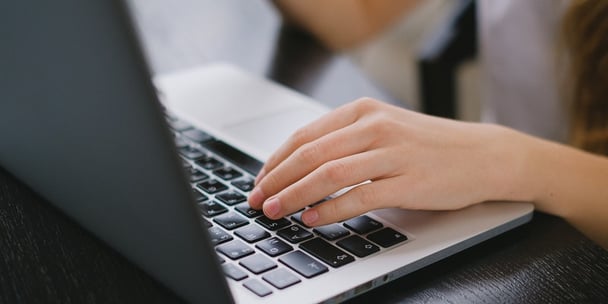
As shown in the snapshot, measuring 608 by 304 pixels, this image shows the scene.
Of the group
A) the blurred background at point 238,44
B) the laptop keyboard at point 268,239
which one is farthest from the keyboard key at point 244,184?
the blurred background at point 238,44

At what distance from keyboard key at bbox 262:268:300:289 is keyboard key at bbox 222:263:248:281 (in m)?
0.01

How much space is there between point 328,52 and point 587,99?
0.29 metres

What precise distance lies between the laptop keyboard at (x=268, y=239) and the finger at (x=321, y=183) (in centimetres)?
1

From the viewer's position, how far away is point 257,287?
1.47ft

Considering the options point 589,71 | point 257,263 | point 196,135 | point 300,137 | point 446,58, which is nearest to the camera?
point 257,263

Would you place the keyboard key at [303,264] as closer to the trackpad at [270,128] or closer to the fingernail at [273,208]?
the fingernail at [273,208]

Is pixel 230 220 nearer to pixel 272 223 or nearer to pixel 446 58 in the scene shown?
pixel 272 223

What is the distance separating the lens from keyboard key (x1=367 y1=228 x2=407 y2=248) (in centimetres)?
A: 50

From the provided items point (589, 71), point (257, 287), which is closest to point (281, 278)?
point (257, 287)

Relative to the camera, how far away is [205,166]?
0.62m

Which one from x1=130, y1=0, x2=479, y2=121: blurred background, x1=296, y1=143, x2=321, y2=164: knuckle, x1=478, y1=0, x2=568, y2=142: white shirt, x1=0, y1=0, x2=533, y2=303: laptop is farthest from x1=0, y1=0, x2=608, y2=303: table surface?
x1=478, y1=0, x2=568, y2=142: white shirt

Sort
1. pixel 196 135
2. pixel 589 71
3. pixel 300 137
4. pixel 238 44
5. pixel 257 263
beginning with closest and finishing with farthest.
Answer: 1. pixel 257 263
2. pixel 300 137
3. pixel 196 135
4. pixel 589 71
5. pixel 238 44

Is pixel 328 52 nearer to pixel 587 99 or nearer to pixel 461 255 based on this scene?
pixel 587 99

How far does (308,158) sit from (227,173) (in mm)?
85
